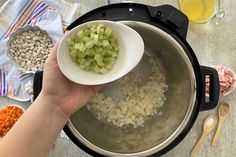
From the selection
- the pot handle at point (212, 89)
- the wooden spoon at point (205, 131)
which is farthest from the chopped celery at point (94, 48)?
the wooden spoon at point (205, 131)

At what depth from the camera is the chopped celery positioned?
2.08 feet

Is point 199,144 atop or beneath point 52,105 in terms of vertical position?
beneath

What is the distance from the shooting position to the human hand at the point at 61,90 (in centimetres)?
66

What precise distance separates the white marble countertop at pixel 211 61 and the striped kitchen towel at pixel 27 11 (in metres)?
0.06

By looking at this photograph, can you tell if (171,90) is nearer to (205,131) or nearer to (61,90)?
(205,131)

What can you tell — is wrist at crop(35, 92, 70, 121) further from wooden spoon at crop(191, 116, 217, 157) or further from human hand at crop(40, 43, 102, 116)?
wooden spoon at crop(191, 116, 217, 157)

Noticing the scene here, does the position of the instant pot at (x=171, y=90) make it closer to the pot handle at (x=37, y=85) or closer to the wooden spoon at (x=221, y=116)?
the pot handle at (x=37, y=85)

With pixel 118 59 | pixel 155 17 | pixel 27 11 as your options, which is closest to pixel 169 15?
pixel 155 17

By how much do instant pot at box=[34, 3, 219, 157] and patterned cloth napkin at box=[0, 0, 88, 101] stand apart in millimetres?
154

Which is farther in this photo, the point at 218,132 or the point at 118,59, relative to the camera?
the point at 218,132

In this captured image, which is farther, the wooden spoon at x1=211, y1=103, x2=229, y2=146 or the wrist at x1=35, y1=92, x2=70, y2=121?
the wooden spoon at x1=211, y1=103, x2=229, y2=146

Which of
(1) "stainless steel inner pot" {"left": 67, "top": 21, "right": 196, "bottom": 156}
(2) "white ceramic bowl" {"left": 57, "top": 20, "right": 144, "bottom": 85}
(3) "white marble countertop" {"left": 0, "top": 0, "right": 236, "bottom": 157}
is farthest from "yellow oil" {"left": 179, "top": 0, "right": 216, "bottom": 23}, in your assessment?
(2) "white ceramic bowl" {"left": 57, "top": 20, "right": 144, "bottom": 85}

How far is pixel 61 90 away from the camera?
0.69 m

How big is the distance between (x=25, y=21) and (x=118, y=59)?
12.9 inches
